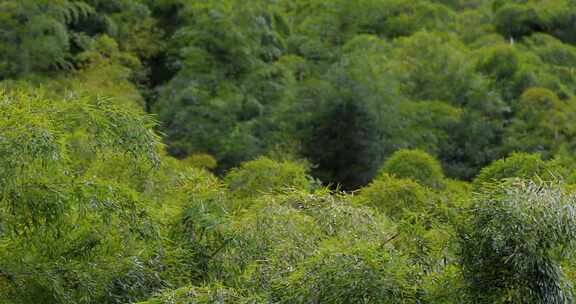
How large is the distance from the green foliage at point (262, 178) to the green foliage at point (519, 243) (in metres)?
5.90

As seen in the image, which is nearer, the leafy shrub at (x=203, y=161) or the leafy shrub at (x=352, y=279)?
the leafy shrub at (x=352, y=279)

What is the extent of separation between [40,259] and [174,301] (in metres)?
1.23

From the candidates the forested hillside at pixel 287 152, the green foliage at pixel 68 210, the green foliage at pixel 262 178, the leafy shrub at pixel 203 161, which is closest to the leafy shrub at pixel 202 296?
the forested hillside at pixel 287 152

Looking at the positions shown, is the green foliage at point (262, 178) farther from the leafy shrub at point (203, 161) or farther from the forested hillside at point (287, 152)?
the leafy shrub at point (203, 161)

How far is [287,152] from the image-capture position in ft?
61.6

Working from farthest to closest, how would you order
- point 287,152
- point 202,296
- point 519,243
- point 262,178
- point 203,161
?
point 287,152 → point 203,161 → point 262,178 → point 202,296 → point 519,243

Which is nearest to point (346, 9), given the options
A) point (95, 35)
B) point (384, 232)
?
point (95, 35)

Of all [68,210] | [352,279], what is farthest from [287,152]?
[352,279]

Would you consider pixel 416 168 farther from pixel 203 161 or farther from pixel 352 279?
pixel 352 279

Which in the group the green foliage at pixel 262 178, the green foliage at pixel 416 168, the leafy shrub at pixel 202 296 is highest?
the leafy shrub at pixel 202 296

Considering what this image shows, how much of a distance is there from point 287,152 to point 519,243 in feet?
43.7

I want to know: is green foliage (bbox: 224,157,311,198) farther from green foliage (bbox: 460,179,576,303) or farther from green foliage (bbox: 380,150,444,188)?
green foliage (bbox: 460,179,576,303)

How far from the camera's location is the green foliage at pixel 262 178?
39.2ft

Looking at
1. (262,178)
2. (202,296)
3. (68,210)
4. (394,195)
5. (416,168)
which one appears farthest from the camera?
(416,168)
